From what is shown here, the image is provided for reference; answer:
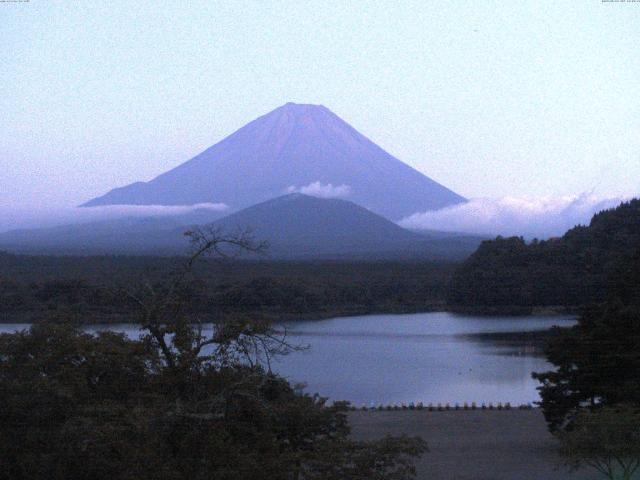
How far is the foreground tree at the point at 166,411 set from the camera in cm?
333

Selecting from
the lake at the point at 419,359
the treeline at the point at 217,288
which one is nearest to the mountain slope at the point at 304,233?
the treeline at the point at 217,288

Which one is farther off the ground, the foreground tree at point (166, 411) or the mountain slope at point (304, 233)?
the mountain slope at point (304, 233)

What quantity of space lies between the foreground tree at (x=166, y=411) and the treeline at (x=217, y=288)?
297 millimetres

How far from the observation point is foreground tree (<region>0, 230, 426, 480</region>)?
333 cm

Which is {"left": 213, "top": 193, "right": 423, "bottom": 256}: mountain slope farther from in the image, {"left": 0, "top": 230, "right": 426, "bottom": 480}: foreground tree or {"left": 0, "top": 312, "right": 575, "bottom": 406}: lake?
{"left": 0, "top": 230, "right": 426, "bottom": 480}: foreground tree

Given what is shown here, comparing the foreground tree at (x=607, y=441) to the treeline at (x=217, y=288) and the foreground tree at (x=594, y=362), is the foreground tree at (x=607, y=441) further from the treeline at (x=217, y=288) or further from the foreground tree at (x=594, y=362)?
the treeline at (x=217, y=288)

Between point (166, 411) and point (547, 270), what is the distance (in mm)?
9615

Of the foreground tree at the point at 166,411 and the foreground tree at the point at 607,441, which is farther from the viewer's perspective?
the foreground tree at the point at 607,441

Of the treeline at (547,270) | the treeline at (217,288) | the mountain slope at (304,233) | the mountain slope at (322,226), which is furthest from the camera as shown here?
the mountain slope at (322,226)

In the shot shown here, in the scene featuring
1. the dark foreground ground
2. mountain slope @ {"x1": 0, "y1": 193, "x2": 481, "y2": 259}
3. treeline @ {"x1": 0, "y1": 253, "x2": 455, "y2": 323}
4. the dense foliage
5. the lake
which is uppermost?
mountain slope @ {"x1": 0, "y1": 193, "x2": 481, "y2": 259}

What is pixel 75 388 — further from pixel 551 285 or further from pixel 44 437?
pixel 551 285

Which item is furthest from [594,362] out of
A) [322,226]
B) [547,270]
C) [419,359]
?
[322,226]

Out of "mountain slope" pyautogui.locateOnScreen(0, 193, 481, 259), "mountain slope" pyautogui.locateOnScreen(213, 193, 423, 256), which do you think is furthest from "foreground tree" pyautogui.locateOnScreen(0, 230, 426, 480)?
"mountain slope" pyautogui.locateOnScreen(213, 193, 423, 256)

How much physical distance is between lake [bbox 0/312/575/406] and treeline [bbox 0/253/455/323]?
28cm
